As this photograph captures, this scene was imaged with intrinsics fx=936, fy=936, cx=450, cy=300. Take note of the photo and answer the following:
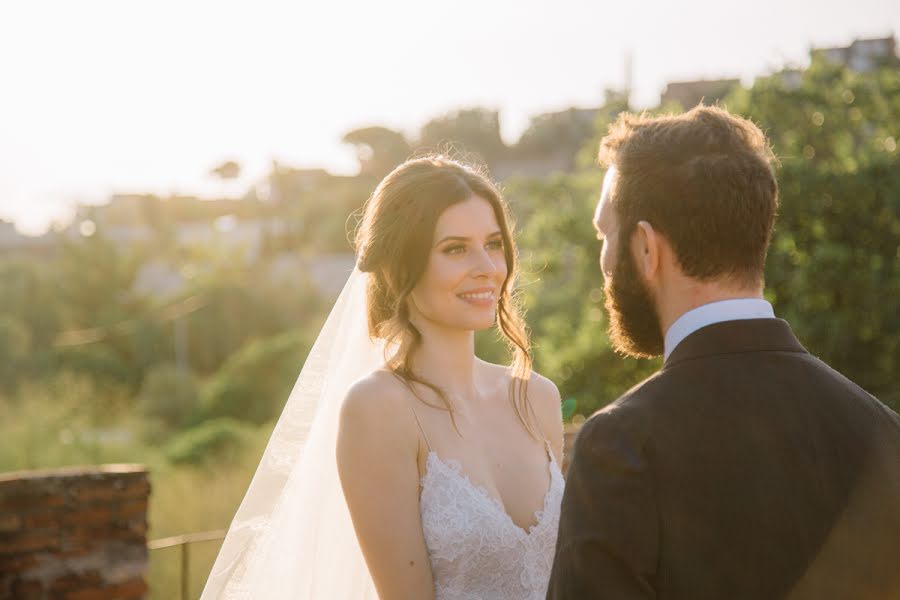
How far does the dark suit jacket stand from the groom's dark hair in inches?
8.4

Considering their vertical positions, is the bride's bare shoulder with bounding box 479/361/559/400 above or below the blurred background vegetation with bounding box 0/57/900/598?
above

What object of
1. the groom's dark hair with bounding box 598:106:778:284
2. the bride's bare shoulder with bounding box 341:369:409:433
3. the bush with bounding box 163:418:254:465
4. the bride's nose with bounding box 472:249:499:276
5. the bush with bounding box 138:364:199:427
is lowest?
the bush with bounding box 138:364:199:427

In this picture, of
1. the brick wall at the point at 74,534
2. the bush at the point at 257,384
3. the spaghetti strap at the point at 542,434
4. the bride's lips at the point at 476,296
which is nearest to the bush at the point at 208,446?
the bush at the point at 257,384

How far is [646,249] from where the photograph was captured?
1771mm

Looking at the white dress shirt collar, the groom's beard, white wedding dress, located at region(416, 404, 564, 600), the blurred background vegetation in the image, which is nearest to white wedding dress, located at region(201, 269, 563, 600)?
white wedding dress, located at region(416, 404, 564, 600)

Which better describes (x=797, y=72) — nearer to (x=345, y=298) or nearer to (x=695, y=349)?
(x=345, y=298)

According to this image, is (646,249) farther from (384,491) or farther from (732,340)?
(384,491)

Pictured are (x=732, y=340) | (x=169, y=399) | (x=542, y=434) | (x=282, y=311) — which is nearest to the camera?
(x=732, y=340)

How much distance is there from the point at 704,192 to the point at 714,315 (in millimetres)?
228

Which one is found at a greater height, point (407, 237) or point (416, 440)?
point (407, 237)

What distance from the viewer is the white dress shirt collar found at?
1738mm

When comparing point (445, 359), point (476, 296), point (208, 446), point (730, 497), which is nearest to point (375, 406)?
point (445, 359)

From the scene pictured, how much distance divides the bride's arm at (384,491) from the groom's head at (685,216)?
3.62 ft

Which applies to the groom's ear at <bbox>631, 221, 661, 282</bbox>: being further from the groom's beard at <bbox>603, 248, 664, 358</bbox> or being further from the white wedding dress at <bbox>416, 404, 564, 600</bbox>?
the white wedding dress at <bbox>416, 404, 564, 600</bbox>
